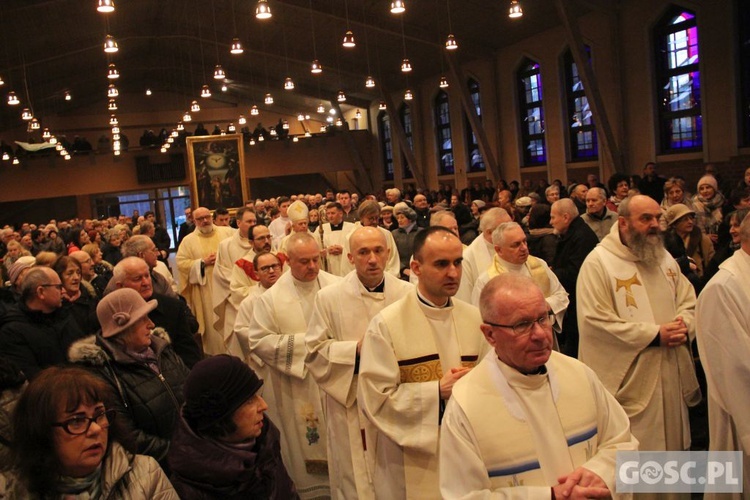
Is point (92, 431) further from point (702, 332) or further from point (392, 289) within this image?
point (702, 332)

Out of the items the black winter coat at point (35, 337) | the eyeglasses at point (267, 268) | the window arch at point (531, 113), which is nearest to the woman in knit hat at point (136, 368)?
the black winter coat at point (35, 337)

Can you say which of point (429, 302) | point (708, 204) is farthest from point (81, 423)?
point (708, 204)

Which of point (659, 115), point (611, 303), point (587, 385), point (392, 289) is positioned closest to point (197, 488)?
point (587, 385)

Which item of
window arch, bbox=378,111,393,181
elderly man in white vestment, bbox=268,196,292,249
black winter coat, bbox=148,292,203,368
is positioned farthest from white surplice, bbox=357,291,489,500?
window arch, bbox=378,111,393,181

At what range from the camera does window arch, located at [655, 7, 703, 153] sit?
16422mm

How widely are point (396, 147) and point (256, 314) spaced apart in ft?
91.1

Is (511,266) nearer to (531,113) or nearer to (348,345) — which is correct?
(348,345)

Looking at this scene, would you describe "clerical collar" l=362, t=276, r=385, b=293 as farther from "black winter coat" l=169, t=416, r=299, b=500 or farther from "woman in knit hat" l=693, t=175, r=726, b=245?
"woman in knit hat" l=693, t=175, r=726, b=245

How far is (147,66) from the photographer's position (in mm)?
32594

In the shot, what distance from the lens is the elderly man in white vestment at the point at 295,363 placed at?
534cm

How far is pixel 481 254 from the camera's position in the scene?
21.7 feet

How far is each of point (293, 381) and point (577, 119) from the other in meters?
16.9

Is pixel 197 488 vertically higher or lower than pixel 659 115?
lower

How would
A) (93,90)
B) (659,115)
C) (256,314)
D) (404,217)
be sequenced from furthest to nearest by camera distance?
(93,90), (659,115), (404,217), (256,314)
